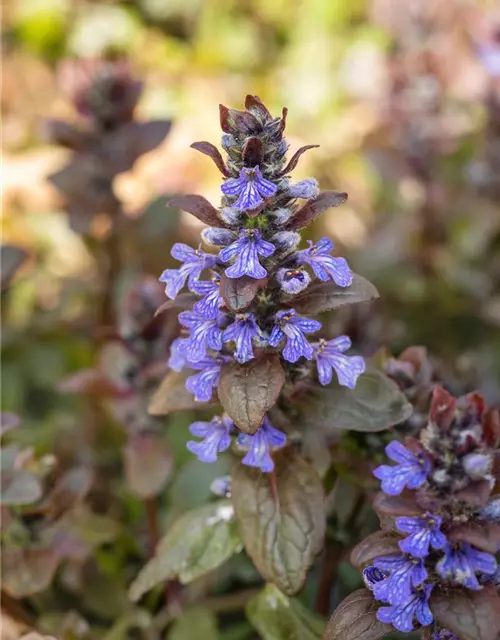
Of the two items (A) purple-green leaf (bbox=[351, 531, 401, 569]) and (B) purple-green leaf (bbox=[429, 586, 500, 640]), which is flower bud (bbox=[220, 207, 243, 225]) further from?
(B) purple-green leaf (bbox=[429, 586, 500, 640])

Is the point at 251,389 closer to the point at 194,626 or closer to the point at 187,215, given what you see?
the point at 194,626

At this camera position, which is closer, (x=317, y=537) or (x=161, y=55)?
(x=317, y=537)

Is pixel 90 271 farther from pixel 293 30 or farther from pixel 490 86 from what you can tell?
pixel 293 30

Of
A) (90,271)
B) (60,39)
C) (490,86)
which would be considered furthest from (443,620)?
(60,39)

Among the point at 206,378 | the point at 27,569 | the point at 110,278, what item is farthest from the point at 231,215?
the point at 110,278

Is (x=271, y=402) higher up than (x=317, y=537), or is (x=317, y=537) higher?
(x=271, y=402)

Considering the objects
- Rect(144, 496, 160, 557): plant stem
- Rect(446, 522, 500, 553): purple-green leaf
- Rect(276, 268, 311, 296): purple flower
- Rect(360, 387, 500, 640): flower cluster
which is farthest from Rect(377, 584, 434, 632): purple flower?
Rect(144, 496, 160, 557): plant stem

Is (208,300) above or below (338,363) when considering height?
above
